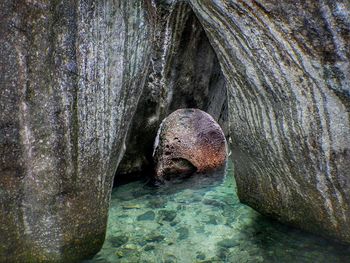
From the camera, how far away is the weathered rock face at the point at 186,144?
17.7ft

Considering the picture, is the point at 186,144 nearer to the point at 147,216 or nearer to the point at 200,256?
the point at 147,216

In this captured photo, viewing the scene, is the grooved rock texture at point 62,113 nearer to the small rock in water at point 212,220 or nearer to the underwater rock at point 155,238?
the underwater rock at point 155,238

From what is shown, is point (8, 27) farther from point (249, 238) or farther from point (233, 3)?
point (249, 238)

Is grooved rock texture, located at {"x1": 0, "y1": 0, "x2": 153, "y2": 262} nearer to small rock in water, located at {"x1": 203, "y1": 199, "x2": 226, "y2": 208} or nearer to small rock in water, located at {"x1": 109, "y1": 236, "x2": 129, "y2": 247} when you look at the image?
small rock in water, located at {"x1": 109, "y1": 236, "x2": 129, "y2": 247}

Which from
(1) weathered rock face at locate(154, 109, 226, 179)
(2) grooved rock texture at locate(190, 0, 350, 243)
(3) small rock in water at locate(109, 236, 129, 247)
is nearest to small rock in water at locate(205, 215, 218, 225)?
(2) grooved rock texture at locate(190, 0, 350, 243)

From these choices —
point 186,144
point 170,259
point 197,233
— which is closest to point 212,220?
point 197,233

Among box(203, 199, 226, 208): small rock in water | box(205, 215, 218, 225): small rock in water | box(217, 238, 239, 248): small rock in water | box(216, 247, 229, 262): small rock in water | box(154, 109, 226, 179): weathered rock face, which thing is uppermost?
box(154, 109, 226, 179): weathered rock face

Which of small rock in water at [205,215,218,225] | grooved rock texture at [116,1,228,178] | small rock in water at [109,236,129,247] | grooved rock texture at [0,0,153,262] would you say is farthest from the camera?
grooved rock texture at [116,1,228,178]

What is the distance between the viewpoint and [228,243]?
13.1ft

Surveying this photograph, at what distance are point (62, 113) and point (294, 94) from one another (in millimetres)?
1626

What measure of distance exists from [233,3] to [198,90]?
2812mm

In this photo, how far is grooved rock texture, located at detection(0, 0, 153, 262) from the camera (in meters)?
2.88

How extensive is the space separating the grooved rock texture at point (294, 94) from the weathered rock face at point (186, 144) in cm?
153

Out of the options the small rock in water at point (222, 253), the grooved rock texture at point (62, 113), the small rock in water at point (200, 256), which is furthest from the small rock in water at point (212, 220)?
the grooved rock texture at point (62, 113)
